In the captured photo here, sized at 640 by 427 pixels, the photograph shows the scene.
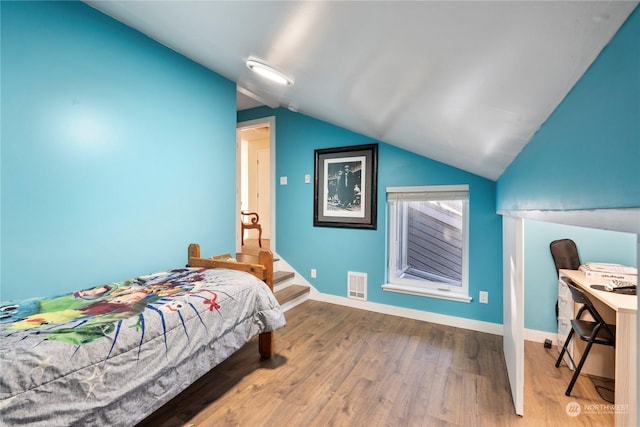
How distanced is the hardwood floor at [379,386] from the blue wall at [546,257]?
28 centimetres

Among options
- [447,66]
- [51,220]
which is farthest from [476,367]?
[51,220]

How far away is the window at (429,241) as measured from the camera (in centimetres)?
290

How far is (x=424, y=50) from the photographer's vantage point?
0.92 m

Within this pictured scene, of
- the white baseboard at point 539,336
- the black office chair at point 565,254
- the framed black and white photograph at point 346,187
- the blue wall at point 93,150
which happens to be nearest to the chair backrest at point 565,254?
the black office chair at point 565,254

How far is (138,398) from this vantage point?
124 cm

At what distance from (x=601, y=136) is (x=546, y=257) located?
252 cm

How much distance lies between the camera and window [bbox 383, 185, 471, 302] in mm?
2902

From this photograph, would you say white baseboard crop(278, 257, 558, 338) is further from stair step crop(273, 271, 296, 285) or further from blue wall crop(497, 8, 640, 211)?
blue wall crop(497, 8, 640, 211)

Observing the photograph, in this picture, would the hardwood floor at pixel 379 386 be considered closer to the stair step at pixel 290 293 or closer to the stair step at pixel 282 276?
the stair step at pixel 290 293

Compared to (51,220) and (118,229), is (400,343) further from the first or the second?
(51,220)

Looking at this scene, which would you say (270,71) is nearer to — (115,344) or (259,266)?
(259,266)

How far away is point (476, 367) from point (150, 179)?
2990mm

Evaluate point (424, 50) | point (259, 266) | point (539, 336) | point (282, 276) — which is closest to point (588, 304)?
point (539, 336)

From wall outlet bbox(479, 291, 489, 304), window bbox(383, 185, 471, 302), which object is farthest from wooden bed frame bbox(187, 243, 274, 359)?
wall outlet bbox(479, 291, 489, 304)
